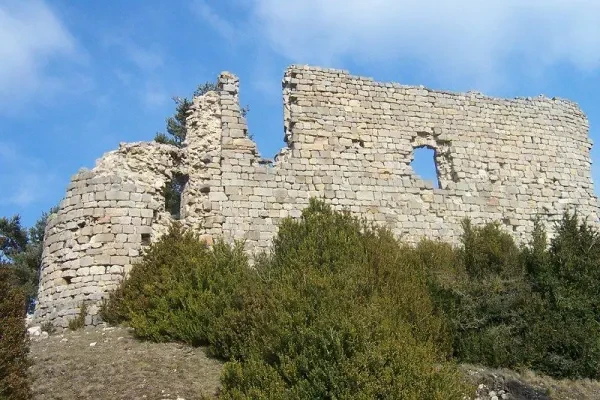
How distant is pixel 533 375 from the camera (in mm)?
10844

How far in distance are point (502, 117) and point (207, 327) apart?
8.37 m

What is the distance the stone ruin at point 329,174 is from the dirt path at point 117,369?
1.08m

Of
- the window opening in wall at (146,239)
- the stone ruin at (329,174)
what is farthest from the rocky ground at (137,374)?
the window opening in wall at (146,239)

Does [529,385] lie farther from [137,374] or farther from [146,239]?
[146,239]

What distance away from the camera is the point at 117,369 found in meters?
9.54

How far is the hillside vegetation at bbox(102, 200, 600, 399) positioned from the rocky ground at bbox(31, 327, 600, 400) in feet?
0.98

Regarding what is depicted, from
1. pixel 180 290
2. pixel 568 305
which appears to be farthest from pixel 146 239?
pixel 568 305

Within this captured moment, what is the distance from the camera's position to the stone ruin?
1244 cm

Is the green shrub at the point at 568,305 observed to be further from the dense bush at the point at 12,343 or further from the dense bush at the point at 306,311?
the dense bush at the point at 12,343

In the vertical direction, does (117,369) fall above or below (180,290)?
below

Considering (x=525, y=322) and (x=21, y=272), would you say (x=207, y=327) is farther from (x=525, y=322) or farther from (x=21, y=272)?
(x=21, y=272)

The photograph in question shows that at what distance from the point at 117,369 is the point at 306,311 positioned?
2582 mm

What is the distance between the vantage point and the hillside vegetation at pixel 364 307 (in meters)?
8.84

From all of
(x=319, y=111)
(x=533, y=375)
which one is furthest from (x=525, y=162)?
(x=533, y=375)
